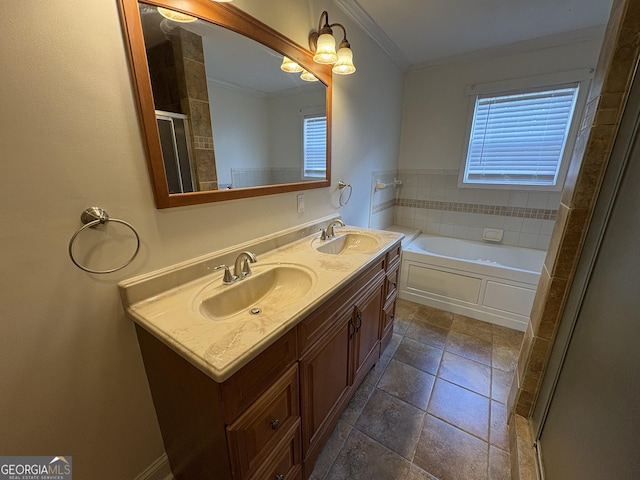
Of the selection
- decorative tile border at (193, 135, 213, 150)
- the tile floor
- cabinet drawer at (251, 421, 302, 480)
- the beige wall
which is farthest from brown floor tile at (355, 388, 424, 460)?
decorative tile border at (193, 135, 213, 150)

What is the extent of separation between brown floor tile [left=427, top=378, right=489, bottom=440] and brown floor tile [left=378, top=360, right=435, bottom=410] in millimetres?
45

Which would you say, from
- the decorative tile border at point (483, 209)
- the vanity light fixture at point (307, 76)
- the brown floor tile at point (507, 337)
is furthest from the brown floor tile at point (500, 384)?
the vanity light fixture at point (307, 76)

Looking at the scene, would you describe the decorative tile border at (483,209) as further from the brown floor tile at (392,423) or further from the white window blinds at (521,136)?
the brown floor tile at (392,423)

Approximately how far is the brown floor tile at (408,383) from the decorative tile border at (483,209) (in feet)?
6.27

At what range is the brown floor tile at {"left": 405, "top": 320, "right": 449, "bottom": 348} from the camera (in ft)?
6.79

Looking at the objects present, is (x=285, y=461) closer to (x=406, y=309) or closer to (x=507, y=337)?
(x=406, y=309)

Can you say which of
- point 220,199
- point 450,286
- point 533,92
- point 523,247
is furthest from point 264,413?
point 533,92

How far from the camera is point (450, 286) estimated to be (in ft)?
7.91

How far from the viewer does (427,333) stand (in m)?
2.16

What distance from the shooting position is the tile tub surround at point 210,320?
689 millimetres

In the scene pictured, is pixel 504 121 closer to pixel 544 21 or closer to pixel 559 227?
pixel 544 21

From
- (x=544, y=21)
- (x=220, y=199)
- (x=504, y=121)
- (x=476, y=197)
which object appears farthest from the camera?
(x=476, y=197)

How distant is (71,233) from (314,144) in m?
1.29

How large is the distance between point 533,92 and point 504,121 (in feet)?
0.95
